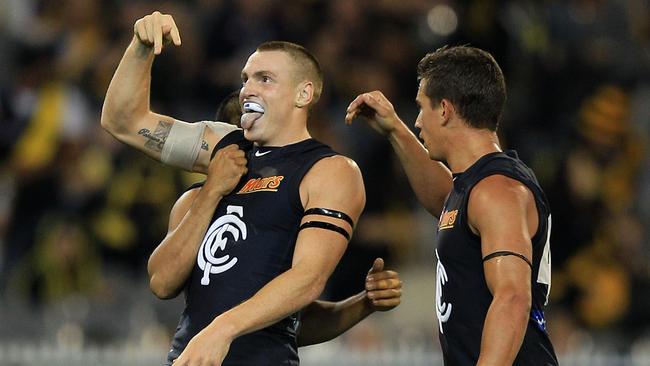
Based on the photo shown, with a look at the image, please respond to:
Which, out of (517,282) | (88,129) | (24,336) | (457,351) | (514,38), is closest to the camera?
(517,282)

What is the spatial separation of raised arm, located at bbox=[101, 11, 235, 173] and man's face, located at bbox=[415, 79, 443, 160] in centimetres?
93

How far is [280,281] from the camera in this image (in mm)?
5262

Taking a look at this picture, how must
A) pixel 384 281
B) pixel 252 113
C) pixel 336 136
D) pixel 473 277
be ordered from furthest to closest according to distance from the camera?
1. pixel 336 136
2. pixel 384 281
3. pixel 252 113
4. pixel 473 277

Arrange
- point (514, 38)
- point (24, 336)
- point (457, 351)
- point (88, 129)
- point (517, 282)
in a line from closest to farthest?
point (517, 282) → point (457, 351) → point (24, 336) → point (88, 129) → point (514, 38)

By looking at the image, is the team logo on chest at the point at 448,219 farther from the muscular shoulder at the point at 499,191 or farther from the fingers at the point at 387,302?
the fingers at the point at 387,302

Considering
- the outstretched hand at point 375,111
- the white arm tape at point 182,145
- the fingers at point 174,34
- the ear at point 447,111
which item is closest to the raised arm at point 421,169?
the outstretched hand at point 375,111

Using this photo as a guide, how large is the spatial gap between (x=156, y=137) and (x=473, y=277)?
161 cm

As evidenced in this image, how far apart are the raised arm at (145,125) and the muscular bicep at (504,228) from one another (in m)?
1.35

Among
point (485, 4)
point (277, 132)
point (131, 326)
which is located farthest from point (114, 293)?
point (277, 132)

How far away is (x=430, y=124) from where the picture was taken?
571 cm

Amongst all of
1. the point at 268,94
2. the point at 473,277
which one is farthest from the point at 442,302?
the point at 268,94

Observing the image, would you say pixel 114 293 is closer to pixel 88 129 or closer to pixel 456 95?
pixel 88 129

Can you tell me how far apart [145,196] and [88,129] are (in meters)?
1.04

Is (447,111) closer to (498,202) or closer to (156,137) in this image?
(498,202)
